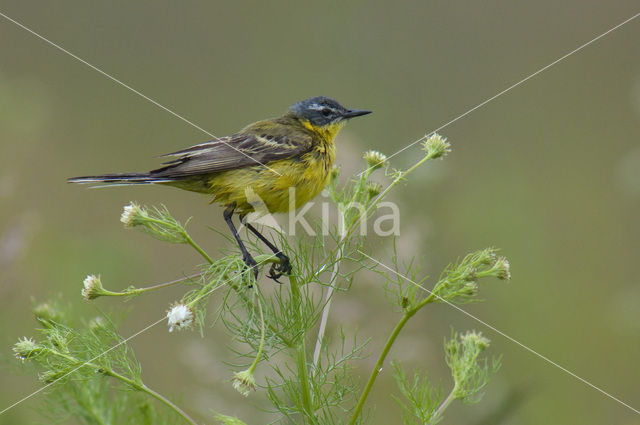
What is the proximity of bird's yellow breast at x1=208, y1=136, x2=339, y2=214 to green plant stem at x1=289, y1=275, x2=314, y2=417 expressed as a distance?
4.05 ft

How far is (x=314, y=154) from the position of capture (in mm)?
4016

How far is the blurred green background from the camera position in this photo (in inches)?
152

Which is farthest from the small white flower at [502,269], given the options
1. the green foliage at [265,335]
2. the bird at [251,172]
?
the bird at [251,172]

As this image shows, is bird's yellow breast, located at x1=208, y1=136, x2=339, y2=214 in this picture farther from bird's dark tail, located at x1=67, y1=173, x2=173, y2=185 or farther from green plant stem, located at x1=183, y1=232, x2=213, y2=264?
green plant stem, located at x1=183, y1=232, x2=213, y2=264

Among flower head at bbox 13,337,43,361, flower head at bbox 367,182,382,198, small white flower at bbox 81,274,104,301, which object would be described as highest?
flower head at bbox 367,182,382,198

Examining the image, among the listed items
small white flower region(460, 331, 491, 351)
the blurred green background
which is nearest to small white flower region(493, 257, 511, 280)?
small white flower region(460, 331, 491, 351)

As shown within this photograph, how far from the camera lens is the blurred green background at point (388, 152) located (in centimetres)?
387

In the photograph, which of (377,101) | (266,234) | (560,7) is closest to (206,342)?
(266,234)

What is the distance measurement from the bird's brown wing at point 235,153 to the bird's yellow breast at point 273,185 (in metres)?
0.05

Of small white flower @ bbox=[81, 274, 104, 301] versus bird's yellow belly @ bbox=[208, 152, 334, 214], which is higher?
bird's yellow belly @ bbox=[208, 152, 334, 214]

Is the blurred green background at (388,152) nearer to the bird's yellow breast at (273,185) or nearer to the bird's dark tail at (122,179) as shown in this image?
the bird's yellow breast at (273,185)

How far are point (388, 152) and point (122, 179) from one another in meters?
2.36

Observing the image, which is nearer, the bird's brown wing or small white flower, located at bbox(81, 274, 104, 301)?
small white flower, located at bbox(81, 274, 104, 301)

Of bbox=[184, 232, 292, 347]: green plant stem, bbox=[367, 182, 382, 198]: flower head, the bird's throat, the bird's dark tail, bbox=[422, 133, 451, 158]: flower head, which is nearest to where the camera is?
bbox=[184, 232, 292, 347]: green plant stem
